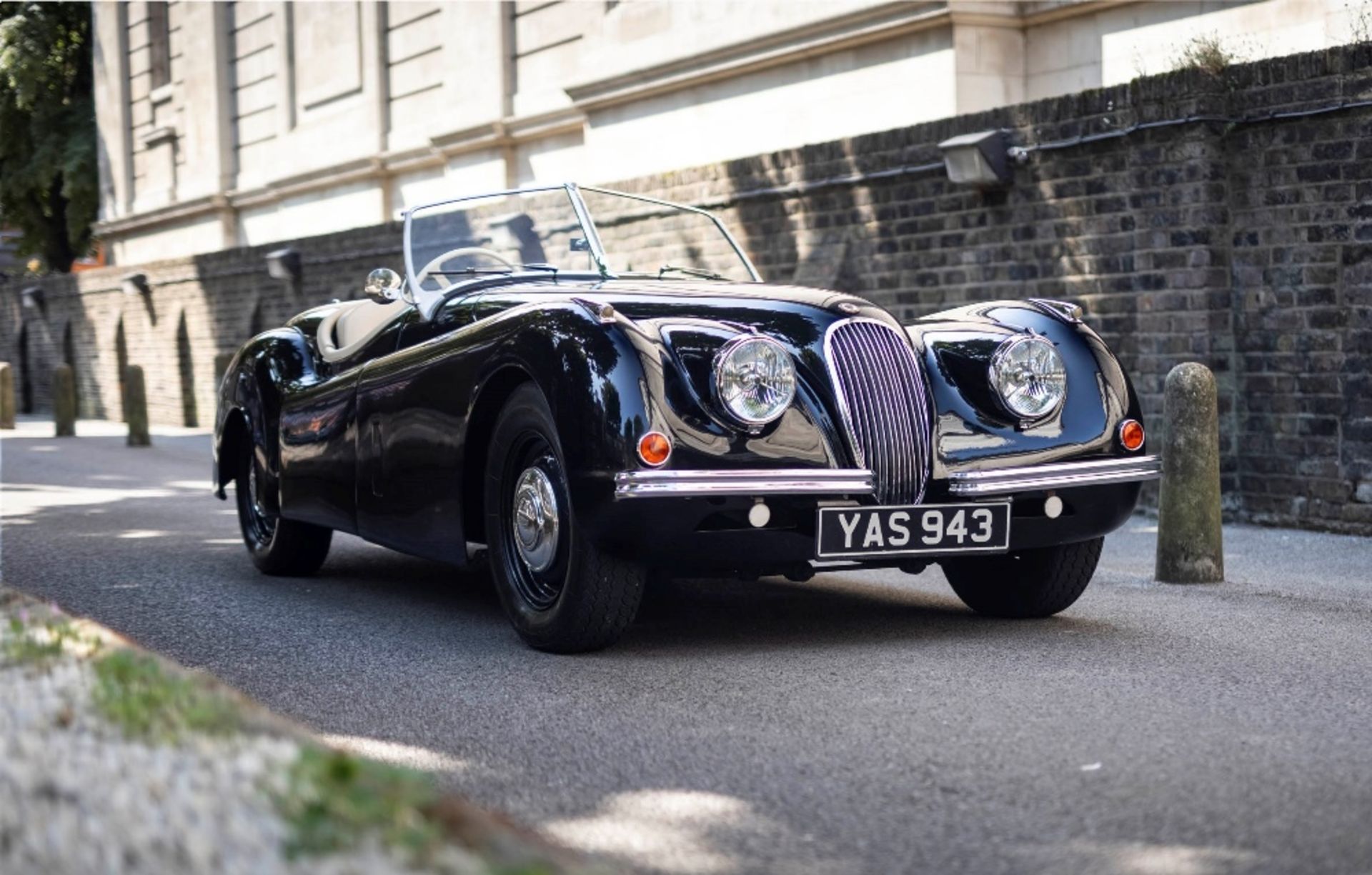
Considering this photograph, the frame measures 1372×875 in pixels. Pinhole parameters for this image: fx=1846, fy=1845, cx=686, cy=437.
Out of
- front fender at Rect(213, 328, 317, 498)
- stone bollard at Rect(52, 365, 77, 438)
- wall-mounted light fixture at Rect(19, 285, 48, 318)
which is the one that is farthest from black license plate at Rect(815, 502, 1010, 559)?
wall-mounted light fixture at Rect(19, 285, 48, 318)

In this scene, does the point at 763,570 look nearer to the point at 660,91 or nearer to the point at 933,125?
the point at 933,125

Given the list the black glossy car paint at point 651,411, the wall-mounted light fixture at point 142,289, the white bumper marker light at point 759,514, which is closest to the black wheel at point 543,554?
the black glossy car paint at point 651,411

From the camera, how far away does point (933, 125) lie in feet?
41.0

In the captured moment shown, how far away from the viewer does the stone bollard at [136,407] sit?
817 inches

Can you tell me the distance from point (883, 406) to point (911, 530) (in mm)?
404

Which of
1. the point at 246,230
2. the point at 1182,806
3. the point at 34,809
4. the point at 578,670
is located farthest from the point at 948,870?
the point at 246,230

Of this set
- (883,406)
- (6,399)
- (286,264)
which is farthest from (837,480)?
(6,399)

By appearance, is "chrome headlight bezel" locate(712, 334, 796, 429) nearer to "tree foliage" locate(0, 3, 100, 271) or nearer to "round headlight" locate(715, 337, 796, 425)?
"round headlight" locate(715, 337, 796, 425)

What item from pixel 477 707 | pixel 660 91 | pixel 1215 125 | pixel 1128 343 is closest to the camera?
pixel 477 707

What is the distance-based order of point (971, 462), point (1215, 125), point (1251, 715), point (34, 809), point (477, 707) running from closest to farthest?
point (34, 809) < point (1251, 715) < point (477, 707) < point (971, 462) < point (1215, 125)

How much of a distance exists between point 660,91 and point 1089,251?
10.2 meters

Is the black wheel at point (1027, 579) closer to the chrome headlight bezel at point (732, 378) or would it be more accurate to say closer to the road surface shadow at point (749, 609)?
the road surface shadow at point (749, 609)

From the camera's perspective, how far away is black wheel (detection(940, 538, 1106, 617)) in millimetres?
6359

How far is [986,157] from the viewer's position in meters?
11.7
